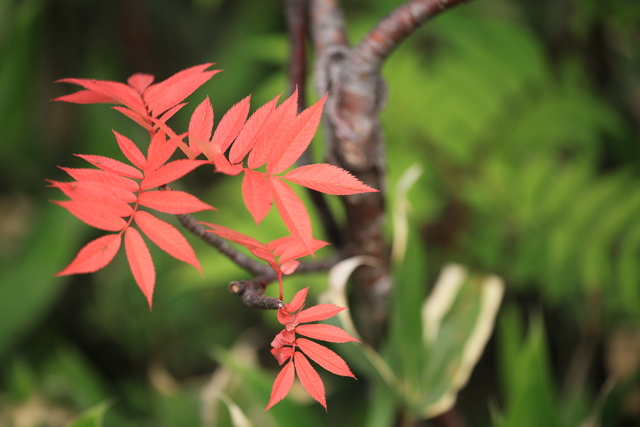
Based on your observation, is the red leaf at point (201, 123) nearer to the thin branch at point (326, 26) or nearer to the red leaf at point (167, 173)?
the red leaf at point (167, 173)

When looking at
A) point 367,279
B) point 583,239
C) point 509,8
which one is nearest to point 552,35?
point 509,8

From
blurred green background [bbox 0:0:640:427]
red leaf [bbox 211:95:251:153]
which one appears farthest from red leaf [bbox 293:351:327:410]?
blurred green background [bbox 0:0:640:427]

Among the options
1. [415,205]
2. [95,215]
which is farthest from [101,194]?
[415,205]

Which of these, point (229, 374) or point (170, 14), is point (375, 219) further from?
point (170, 14)

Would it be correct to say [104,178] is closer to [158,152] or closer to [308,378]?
[158,152]

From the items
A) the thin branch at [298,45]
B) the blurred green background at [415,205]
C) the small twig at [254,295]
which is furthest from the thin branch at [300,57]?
the blurred green background at [415,205]

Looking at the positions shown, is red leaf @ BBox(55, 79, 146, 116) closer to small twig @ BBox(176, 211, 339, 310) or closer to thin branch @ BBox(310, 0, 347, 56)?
small twig @ BBox(176, 211, 339, 310)
